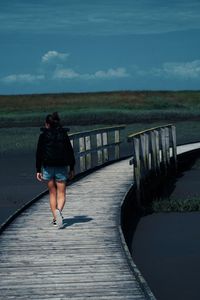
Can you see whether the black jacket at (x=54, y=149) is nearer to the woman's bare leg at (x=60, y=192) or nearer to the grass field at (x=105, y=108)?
the woman's bare leg at (x=60, y=192)

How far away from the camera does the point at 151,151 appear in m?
20.9

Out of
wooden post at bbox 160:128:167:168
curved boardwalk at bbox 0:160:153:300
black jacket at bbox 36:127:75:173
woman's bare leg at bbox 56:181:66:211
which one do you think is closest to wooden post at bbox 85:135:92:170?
wooden post at bbox 160:128:167:168

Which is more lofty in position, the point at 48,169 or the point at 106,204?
the point at 48,169

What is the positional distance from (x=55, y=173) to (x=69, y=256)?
184 centimetres

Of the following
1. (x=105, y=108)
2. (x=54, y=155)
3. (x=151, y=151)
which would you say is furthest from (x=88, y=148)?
(x=105, y=108)

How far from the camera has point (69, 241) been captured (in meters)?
11.7

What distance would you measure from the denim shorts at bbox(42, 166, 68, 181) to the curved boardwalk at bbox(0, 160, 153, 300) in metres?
0.81

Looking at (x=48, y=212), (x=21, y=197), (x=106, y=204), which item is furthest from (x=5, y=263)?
(x=21, y=197)

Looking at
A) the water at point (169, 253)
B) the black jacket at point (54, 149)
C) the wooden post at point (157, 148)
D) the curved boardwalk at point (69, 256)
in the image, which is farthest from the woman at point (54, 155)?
the wooden post at point (157, 148)

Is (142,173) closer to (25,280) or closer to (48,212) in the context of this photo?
(48,212)

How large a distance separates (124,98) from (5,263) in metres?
94.1

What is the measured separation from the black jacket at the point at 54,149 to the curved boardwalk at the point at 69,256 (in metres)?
1.06

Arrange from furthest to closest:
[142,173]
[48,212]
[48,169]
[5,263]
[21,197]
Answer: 1. [21,197]
2. [142,173]
3. [48,212]
4. [48,169]
5. [5,263]

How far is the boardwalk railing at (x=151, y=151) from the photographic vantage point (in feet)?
57.5
